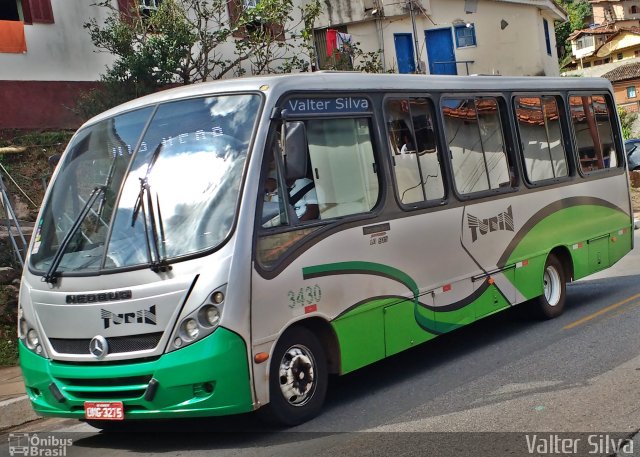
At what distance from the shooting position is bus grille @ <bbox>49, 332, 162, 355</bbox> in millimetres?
6168

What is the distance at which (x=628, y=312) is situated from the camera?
10.5 m

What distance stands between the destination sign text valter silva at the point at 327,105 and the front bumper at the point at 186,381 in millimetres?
2030

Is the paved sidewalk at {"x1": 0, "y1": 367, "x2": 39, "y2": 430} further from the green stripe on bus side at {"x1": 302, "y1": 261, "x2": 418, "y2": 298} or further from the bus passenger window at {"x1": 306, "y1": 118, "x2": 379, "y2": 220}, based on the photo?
the bus passenger window at {"x1": 306, "y1": 118, "x2": 379, "y2": 220}

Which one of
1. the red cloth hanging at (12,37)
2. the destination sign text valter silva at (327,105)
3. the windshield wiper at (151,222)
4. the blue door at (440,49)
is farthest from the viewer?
the blue door at (440,49)

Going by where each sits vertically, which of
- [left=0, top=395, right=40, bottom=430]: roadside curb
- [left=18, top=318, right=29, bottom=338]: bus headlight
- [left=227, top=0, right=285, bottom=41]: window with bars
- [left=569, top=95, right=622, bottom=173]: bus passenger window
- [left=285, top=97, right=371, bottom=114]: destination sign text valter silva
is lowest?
[left=0, top=395, right=40, bottom=430]: roadside curb

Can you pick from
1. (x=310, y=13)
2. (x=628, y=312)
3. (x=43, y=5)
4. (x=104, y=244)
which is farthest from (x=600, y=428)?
(x=43, y=5)

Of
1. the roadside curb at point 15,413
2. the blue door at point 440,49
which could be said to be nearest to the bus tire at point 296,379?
the roadside curb at point 15,413

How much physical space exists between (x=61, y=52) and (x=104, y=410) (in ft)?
39.4

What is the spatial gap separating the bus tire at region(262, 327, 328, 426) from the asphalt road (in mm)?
138

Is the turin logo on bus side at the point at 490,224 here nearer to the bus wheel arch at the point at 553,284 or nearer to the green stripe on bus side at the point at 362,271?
the bus wheel arch at the point at 553,284

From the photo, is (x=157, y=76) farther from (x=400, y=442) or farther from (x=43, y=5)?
(x=400, y=442)

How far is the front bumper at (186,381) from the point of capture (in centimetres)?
605

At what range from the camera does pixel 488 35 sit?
30.1 m

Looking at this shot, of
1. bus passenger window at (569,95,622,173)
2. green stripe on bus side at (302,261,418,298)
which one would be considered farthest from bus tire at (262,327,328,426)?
bus passenger window at (569,95,622,173)
